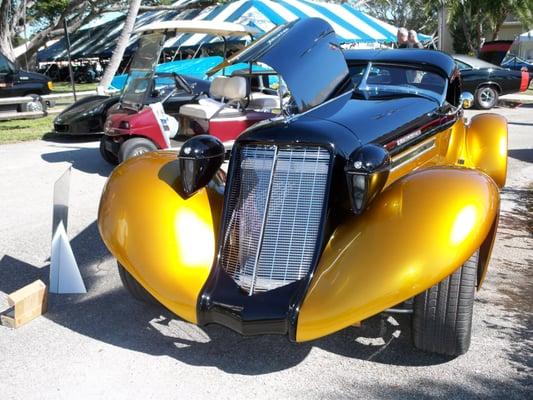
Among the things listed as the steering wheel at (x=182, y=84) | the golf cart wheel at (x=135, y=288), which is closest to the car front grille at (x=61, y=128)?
the steering wheel at (x=182, y=84)

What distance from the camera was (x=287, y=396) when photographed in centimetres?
294

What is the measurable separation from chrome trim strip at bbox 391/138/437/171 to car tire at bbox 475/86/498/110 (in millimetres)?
12045

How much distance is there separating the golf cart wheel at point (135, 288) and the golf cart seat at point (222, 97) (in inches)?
177

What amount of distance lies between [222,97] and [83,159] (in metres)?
2.69

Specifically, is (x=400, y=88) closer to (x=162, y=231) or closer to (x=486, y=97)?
(x=162, y=231)

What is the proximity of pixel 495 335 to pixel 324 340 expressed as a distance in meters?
1.05

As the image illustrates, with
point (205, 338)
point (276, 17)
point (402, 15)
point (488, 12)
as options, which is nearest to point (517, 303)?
point (205, 338)

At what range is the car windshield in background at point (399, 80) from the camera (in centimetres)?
466

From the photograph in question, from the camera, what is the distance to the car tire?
15242 millimetres

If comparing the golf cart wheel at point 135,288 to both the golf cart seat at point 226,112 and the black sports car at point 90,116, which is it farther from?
the black sports car at point 90,116

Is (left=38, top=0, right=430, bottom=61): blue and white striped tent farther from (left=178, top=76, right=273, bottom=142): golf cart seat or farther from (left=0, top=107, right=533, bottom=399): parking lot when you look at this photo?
(left=0, top=107, right=533, bottom=399): parking lot

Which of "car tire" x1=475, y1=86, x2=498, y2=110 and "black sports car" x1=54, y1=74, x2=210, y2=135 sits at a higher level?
"black sports car" x1=54, y1=74, x2=210, y2=135

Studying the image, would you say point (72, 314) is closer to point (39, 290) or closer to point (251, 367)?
point (39, 290)

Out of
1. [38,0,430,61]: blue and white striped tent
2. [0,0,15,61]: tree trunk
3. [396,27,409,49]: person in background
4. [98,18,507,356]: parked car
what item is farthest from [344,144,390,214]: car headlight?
[0,0,15,61]: tree trunk
